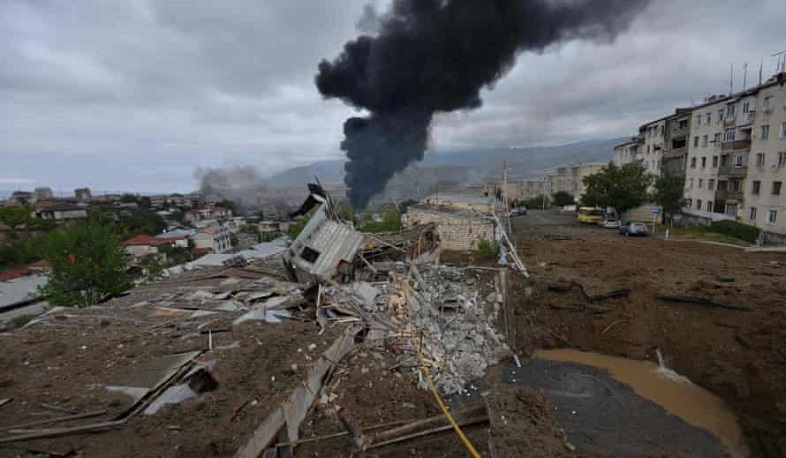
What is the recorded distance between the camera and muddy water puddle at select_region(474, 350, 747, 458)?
6895 mm

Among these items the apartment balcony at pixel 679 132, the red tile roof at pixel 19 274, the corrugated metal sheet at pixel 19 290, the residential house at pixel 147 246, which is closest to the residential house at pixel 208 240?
the residential house at pixel 147 246

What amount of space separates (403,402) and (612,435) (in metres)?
4.92

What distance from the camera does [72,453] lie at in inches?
137

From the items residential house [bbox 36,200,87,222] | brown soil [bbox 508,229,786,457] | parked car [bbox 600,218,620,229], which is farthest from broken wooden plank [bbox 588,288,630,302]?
residential house [bbox 36,200,87,222]

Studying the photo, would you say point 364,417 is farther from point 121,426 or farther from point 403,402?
point 121,426

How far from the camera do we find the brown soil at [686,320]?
310 inches

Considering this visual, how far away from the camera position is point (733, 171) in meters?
21.8

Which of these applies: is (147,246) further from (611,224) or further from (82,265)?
(611,224)

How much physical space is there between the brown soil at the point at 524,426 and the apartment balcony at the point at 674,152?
3086 centimetres

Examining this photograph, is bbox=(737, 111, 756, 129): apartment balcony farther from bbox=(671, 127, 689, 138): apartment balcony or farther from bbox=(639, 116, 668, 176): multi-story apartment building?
bbox=(639, 116, 668, 176): multi-story apartment building

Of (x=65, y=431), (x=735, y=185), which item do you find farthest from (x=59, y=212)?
(x=735, y=185)

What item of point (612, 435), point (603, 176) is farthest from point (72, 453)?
point (603, 176)

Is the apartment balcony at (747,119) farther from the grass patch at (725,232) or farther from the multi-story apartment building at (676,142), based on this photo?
the grass patch at (725,232)

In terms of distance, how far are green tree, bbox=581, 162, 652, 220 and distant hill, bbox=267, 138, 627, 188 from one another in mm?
6418
